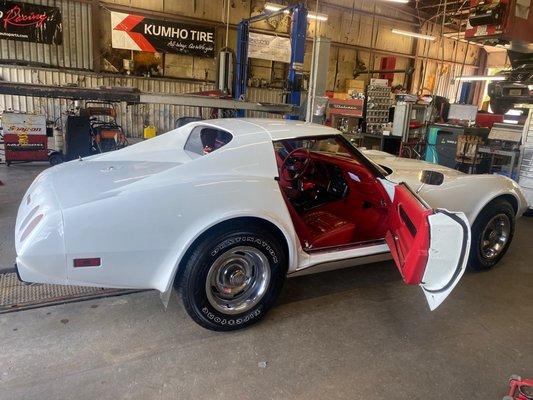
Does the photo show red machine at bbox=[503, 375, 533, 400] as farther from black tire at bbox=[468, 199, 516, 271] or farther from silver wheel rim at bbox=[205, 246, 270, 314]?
black tire at bbox=[468, 199, 516, 271]

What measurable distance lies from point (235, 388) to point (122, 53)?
36.1ft

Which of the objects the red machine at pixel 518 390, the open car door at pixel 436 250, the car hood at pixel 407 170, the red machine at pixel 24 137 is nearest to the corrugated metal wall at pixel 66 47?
the red machine at pixel 24 137

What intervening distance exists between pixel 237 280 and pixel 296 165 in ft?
4.42

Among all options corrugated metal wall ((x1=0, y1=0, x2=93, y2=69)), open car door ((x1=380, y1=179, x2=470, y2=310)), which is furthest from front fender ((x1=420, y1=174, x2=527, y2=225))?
corrugated metal wall ((x1=0, y1=0, x2=93, y2=69))

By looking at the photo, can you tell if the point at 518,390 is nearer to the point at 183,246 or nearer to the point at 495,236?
the point at 183,246

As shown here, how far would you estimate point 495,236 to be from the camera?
3.86 metres

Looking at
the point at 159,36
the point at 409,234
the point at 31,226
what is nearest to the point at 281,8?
the point at 159,36

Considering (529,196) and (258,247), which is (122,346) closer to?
(258,247)

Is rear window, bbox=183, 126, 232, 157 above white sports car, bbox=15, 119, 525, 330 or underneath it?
above

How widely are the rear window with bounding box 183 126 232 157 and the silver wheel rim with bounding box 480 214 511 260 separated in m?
2.61

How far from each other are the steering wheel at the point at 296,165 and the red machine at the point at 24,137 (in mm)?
6481

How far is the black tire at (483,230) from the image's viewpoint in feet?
11.9

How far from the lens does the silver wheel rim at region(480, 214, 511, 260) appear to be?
376cm

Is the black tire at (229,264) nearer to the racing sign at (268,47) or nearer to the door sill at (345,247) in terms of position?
the door sill at (345,247)
